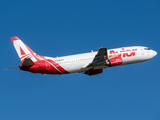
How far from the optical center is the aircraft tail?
4766 centimetres

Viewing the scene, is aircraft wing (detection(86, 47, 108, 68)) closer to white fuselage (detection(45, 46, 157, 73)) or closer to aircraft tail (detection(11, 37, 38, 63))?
white fuselage (detection(45, 46, 157, 73))

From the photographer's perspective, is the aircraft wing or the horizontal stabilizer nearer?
the horizontal stabilizer

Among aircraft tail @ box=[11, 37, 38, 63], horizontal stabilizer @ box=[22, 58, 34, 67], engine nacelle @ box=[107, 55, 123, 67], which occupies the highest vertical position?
aircraft tail @ box=[11, 37, 38, 63]

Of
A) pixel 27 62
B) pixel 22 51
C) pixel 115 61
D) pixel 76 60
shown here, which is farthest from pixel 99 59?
pixel 22 51

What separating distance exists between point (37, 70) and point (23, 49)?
5.01 m

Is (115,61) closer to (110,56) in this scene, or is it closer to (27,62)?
(110,56)

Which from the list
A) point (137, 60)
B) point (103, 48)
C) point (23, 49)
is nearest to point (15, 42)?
point (23, 49)

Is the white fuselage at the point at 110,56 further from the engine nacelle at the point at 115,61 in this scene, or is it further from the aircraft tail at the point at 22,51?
the aircraft tail at the point at 22,51

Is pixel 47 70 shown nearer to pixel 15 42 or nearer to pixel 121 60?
pixel 15 42

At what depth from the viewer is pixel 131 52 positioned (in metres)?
52.3

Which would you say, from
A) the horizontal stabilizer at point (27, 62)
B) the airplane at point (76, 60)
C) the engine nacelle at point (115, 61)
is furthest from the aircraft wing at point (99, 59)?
the horizontal stabilizer at point (27, 62)

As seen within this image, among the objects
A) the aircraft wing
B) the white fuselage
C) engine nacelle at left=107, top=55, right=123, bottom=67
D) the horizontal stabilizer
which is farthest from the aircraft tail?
engine nacelle at left=107, top=55, right=123, bottom=67

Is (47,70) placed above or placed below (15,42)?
below

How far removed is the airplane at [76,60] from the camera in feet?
154
